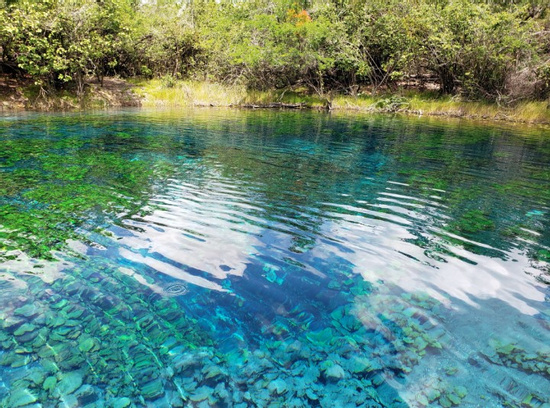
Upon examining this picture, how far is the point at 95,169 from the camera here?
987 centimetres

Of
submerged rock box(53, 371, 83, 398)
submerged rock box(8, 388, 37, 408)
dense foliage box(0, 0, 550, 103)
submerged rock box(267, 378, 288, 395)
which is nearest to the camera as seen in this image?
submerged rock box(8, 388, 37, 408)

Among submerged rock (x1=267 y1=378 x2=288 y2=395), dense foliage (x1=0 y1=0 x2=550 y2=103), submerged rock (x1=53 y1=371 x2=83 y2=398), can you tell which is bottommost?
submerged rock (x1=53 y1=371 x2=83 y2=398)

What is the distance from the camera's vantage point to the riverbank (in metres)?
29.2

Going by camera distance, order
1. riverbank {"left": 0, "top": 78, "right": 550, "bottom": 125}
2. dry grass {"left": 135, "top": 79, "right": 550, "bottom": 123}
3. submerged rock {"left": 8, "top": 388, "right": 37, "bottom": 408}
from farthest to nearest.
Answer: dry grass {"left": 135, "top": 79, "right": 550, "bottom": 123}
riverbank {"left": 0, "top": 78, "right": 550, "bottom": 125}
submerged rock {"left": 8, "top": 388, "right": 37, "bottom": 408}

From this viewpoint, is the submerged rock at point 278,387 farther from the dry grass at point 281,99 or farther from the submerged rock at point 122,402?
the dry grass at point 281,99

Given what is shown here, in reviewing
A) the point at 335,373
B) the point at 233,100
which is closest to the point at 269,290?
the point at 335,373

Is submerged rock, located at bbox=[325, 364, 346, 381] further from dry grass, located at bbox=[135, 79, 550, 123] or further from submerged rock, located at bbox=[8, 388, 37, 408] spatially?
dry grass, located at bbox=[135, 79, 550, 123]

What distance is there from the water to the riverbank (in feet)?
79.9

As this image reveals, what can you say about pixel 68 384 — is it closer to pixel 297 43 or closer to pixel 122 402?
pixel 122 402

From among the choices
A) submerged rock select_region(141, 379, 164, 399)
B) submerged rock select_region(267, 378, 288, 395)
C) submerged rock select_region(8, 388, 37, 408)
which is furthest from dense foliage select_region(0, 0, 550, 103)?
submerged rock select_region(267, 378, 288, 395)

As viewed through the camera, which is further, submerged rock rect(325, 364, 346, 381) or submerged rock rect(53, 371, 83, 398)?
submerged rock rect(325, 364, 346, 381)

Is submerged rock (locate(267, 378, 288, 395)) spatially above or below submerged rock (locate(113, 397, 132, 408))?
above

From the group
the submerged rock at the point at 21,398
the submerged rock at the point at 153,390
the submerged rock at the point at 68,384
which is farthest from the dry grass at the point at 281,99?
the submerged rock at the point at 21,398

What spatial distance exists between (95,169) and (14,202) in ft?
10.1
